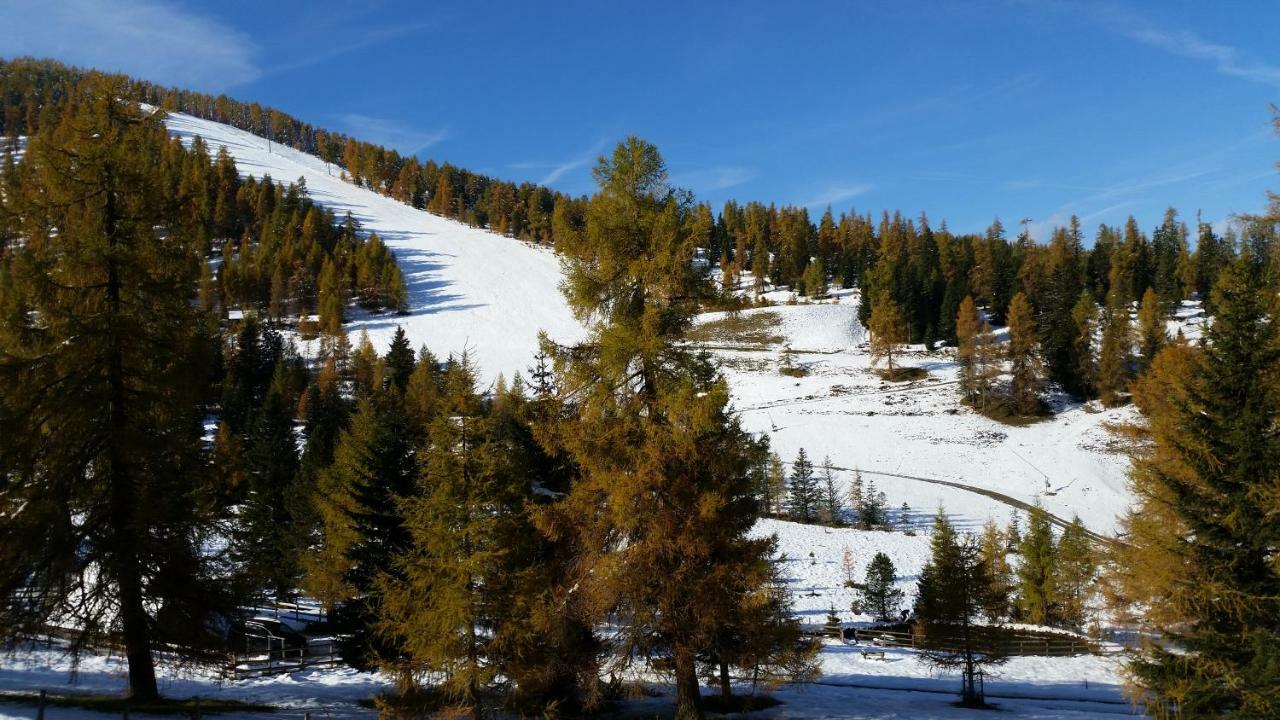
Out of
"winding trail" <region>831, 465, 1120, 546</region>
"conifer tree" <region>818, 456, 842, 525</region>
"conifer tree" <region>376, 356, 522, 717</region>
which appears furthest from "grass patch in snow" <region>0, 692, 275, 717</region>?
"winding trail" <region>831, 465, 1120, 546</region>

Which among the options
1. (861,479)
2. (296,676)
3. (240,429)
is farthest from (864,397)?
(296,676)

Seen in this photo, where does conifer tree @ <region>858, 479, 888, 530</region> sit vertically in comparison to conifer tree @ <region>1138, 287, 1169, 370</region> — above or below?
below

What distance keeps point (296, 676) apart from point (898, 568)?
39.0 m

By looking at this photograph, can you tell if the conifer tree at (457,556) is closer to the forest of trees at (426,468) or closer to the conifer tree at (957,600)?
the forest of trees at (426,468)

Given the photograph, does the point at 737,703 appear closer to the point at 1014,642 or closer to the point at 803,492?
the point at 1014,642

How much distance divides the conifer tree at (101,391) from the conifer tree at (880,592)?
3496 cm

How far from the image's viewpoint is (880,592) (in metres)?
38.4

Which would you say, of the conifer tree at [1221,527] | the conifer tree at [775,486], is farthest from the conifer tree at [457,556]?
the conifer tree at [775,486]

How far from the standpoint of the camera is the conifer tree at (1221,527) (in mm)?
12938

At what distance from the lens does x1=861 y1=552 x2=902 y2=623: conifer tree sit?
38.4 metres

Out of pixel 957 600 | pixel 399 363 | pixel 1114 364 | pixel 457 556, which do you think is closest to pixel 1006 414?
pixel 1114 364

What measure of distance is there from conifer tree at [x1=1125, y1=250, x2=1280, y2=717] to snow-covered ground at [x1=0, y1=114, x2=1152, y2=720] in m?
2.87

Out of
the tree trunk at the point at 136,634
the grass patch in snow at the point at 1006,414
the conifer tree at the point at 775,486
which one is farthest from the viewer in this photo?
the grass patch in snow at the point at 1006,414

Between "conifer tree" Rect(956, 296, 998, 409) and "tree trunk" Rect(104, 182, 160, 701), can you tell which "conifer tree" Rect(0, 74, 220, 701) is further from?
"conifer tree" Rect(956, 296, 998, 409)
